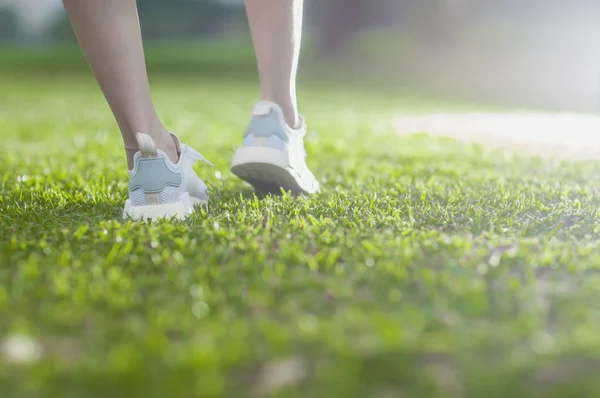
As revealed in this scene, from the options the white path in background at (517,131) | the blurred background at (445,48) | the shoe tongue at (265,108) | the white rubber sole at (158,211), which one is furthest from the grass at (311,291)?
the blurred background at (445,48)

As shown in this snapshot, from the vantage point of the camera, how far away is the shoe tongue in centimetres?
238

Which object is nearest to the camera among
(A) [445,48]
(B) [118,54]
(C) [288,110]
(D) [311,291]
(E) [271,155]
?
(D) [311,291]

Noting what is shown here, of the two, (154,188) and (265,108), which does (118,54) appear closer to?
(154,188)

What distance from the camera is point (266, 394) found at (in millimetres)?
1002

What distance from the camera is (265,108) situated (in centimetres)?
238

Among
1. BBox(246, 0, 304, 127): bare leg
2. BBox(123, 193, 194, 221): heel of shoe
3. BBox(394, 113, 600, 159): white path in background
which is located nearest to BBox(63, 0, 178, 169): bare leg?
BBox(123, 193, 194, 221): heel of shoe

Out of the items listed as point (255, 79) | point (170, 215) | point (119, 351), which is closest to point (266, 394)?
point (119, 351)

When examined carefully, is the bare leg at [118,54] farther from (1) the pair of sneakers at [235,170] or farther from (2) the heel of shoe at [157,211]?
(2) the heel of shoe at [157,211]

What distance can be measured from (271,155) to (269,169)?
2.1 inches

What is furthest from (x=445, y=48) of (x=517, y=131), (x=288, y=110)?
(x=288, y=110)

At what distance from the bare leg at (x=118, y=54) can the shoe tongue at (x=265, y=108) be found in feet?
1.39

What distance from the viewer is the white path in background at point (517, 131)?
13.4 ft

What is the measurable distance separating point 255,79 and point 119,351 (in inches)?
547

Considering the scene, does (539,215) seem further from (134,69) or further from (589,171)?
(134,69)
